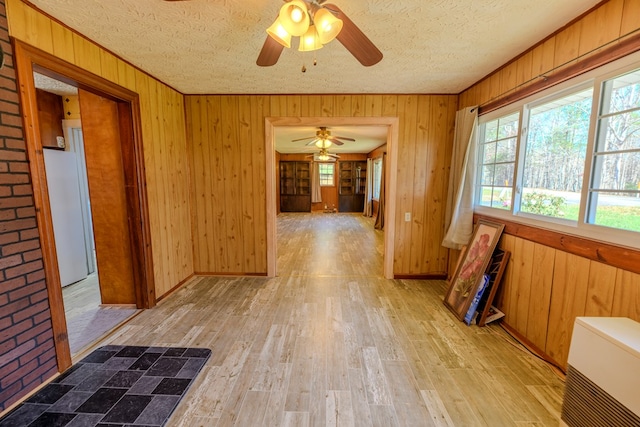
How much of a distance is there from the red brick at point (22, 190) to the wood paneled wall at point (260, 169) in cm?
198

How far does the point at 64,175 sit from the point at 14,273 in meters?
2.43

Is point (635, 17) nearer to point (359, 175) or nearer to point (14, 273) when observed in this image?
point (14, 273)

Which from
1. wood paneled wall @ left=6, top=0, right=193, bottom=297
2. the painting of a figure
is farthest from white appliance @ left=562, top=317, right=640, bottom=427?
wood paneled wall @ left=6, top=0, right=193, bottom=297

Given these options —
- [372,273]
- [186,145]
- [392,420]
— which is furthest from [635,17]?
[186,145]

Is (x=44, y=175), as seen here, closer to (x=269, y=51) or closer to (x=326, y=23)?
(x=269, y=51)

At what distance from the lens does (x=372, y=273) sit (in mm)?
3871

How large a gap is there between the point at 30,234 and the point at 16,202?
0.70ft

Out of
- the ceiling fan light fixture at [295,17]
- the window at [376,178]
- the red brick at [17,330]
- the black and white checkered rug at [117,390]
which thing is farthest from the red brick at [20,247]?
the window at [376,178]

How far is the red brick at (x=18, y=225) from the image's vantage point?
1548 mm

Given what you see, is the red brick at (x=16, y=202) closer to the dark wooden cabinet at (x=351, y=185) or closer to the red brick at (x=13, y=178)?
the red brick at (x=13, y=178)

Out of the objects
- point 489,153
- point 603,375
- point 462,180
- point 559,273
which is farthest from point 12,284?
point 489,153

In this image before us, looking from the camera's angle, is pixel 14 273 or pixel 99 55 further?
pixel 99 55

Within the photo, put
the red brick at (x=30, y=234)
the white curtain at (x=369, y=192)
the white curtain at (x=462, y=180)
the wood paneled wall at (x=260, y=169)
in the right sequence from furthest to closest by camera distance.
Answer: the white curtain at (x=369, y=192) < the wood paneled wall at (x=260, y=169) < the white curtain at (x=462, y=180) < the red brick at (x=30, y=234)

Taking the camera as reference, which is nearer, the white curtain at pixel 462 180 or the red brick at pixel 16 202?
the red brick at pixel 16 202
